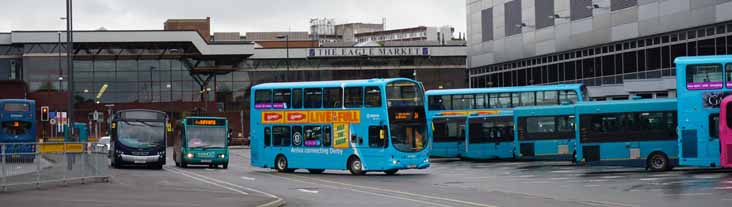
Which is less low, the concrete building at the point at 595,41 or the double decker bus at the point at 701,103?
the concrete building at the point at 595,41

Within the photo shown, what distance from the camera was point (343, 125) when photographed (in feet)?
126

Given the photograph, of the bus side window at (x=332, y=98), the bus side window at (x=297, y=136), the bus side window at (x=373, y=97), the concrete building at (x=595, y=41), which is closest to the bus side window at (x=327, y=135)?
the bus side window at (x=332, y=98)

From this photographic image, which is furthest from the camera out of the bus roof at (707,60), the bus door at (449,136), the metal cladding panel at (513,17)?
the metal cladding panel at (513,17)

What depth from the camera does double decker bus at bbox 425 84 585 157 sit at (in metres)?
47.8

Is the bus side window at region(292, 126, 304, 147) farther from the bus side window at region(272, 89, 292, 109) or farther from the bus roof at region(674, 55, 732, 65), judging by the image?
the bus roof at region(674, 55, 732, 65)

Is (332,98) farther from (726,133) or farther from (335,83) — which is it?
(726,133)

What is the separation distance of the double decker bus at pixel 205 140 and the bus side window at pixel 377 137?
11.5 meters

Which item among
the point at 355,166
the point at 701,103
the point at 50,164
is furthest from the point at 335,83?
the point at 50,164

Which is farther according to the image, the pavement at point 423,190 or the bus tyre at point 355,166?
the bus tyre at point 355,166

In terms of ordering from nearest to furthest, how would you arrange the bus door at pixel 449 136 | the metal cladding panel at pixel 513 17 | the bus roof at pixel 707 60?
the bus roof at pixel 707 60
the bus door at pixel 449 136
the metal cladding panel at pixel 513 17

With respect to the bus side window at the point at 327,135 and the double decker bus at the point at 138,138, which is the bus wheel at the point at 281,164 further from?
the double decker bus at the point at 138,138

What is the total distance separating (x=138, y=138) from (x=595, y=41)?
24892 millimetres

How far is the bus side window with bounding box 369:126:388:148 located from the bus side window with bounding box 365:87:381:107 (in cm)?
81

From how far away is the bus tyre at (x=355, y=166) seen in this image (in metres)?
38.2
